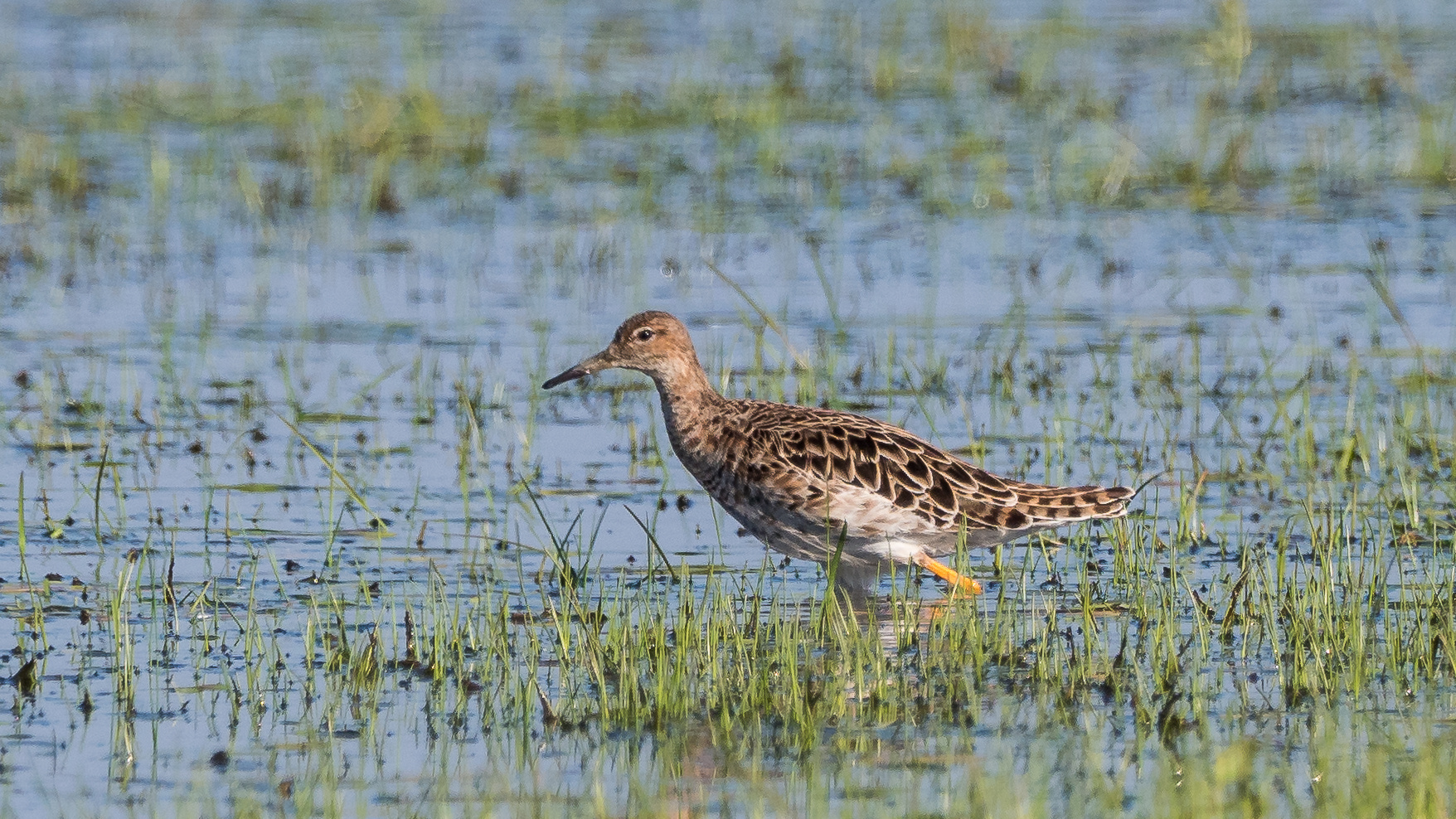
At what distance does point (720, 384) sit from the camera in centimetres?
1189

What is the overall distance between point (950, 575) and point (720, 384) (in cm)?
312

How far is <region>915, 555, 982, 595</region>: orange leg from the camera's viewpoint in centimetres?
882

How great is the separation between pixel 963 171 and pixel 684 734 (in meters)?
11.5

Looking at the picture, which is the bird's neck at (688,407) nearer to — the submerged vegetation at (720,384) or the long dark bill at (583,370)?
the long dark bill at (583,370)

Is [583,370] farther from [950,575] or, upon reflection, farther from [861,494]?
[950,575]

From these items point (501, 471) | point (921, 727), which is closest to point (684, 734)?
point (921, 727)

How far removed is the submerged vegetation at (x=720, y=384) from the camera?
23.1 ft

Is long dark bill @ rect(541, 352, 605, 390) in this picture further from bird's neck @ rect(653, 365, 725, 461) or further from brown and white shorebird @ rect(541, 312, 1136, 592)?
brown and white shorebird @ rect(541, 312, 1136, 592)

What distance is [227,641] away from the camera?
8.30m

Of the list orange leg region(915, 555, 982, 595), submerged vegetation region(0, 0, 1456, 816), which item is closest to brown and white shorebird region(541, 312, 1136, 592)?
orange leg region(915, 555, 982, 595)

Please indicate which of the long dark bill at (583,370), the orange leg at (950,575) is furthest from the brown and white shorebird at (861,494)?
the long dark bill at (583,370)

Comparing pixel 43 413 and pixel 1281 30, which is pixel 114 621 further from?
pixel 1281 30

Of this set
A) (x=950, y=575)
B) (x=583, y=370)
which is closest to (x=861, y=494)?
(x=950, y=575)

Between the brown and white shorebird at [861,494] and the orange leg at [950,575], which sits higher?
the brown and white shorebird at [861,494]
